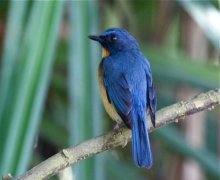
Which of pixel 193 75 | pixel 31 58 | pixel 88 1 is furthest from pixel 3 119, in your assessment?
pixel 193 75

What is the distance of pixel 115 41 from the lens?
3.14m

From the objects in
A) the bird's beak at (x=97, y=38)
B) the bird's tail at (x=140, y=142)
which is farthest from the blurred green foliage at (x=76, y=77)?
the bird's tail at (x=140, y=142)

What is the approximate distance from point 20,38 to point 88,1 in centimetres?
43

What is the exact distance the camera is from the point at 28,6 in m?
2.70

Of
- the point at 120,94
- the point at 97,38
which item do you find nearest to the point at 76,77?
the point at 120,94

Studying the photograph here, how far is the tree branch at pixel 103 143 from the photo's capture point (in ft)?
6.18

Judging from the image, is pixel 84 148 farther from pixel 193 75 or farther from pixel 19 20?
pixel 193 75

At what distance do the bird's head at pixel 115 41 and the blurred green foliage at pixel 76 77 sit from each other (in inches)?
1.9

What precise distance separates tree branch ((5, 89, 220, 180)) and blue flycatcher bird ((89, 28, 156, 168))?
0.05 meters

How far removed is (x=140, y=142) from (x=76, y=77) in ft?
1.56

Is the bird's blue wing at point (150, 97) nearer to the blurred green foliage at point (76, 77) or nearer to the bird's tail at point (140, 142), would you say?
the bird's tail at point (140, 142)

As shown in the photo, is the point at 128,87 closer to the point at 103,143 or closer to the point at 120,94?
the point at 120,94

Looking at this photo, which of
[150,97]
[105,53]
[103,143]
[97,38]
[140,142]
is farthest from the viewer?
[105,53]

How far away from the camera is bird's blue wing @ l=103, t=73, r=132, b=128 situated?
8.42 ft
